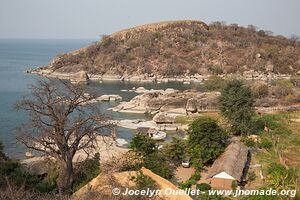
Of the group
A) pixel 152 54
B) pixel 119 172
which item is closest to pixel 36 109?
pixel 119 172

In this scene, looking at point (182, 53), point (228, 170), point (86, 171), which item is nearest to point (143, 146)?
point (86, 171)

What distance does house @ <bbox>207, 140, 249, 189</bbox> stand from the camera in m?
22.8

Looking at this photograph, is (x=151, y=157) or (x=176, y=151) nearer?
(x=151, y=157)

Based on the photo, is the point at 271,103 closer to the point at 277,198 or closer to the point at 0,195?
the point at 277,198

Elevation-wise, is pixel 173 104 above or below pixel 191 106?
below

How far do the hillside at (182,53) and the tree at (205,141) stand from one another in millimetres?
66304

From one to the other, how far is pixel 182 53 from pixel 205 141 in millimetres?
80584

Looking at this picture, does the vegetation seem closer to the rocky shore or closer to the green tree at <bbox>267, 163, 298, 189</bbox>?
the green tree at <bbox>267, 163, 298, 189</bbox>

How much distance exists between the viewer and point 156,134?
38594 millimetres

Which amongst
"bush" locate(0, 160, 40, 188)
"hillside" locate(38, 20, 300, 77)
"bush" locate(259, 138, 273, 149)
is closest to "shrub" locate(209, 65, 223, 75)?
"hillside" locate(38, 20, 300, 77)

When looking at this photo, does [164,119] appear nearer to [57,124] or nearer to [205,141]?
[205,141]

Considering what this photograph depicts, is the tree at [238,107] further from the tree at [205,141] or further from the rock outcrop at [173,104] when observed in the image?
the rock outcrop at [173,104]

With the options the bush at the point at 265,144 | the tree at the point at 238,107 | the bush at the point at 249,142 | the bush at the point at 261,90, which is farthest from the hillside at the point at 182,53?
the bush at the point at 265,144

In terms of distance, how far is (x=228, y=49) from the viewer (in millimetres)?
107938
